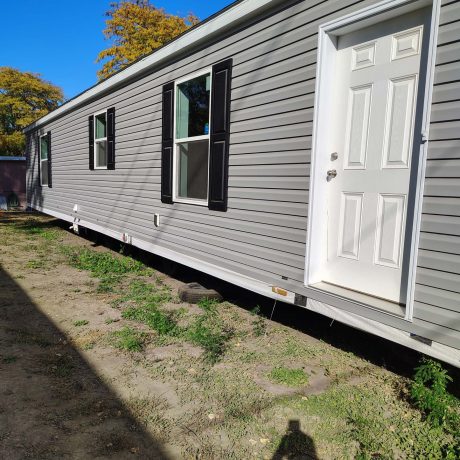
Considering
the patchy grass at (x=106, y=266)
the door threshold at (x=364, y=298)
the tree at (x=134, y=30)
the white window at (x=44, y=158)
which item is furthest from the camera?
the tree at (x=134, y=30)

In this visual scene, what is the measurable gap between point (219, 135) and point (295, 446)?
2941mm

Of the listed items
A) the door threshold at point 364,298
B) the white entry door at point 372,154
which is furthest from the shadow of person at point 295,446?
the white entry door at point 372,154

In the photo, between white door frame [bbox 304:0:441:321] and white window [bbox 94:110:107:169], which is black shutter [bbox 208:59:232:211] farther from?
white window [bbox 94:110:107:169]

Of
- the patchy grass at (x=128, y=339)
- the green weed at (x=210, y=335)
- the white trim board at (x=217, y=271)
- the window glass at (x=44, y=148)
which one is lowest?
the patchy grass at (x=128, y=339)

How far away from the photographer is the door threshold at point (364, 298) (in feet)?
8.82

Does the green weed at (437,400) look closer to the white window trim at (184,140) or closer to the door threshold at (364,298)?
the door threshold at (364,298)

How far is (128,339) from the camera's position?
3594 mm

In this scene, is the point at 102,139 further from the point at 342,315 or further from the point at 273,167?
the point at 342,315

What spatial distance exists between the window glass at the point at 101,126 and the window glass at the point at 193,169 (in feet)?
10.1

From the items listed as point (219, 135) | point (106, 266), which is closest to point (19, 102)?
point (106, 266)

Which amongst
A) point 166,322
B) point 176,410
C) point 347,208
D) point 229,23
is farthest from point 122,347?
point 229,23

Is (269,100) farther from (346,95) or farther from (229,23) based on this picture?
(229,23)

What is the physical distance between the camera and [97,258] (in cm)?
716

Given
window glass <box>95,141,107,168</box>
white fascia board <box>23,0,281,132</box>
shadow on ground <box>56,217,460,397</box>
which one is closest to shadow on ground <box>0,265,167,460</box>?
shadow on ground <box>56,217,460,397</box>
